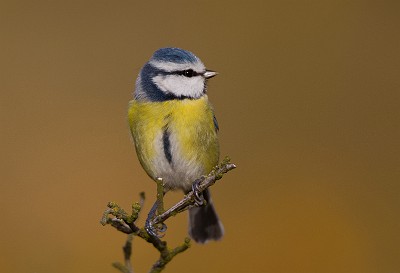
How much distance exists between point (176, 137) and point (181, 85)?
142 millimetres

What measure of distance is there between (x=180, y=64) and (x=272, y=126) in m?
1.62

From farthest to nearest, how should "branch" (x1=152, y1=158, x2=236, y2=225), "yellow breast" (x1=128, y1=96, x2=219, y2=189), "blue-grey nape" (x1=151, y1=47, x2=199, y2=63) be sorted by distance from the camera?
"yellow breast" (x1=128, y1=96, x2=219, y2=189) < "blue-grey nape" (x1=151, y1=47, x2=199, y2=63) < "branch" (x1=152, y1=158, x2=236, y2=225)

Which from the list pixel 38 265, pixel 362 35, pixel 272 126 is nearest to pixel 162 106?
pixel 38 265

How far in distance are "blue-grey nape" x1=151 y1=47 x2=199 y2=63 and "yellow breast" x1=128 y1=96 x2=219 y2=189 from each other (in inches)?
4.8

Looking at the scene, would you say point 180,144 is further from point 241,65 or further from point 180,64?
point 241,65

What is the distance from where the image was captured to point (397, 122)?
11.1 feet

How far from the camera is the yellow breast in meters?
1.73

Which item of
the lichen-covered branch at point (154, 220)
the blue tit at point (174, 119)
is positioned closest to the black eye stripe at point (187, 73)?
the blue tit at point (174, 119)

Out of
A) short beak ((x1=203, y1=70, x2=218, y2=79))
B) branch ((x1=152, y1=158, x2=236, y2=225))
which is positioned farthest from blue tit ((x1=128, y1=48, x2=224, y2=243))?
branch ((x1=152, y1=158, x2=236, y2=225))

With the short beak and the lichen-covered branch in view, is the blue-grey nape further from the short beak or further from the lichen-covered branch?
the lichen-covered branch

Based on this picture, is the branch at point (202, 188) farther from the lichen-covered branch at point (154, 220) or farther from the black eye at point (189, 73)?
the black eye at point (189, 73)

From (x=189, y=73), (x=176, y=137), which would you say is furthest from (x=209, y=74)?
(x=176, y=137)

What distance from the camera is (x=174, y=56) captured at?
5.41 ft

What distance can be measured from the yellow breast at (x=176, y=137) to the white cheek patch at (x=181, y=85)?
0.02 metres
